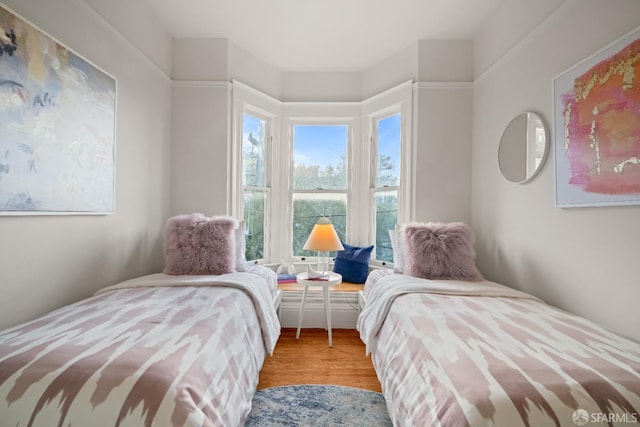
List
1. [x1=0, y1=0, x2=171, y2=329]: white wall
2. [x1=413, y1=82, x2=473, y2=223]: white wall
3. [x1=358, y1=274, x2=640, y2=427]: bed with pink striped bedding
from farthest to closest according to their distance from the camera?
[x1=413, y1=82, x2=473, y2=223]: white wall < [x1=0, y1=0, x2=171, y2=329]: white wall < [x1=358, y1=274, x2=640, y2=427]: bed with pink striped bedding

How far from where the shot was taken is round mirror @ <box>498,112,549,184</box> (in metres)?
1.90

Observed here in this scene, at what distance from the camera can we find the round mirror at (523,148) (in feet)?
6.22

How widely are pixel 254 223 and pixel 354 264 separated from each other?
1138 mm

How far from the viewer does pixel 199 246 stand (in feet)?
7.10

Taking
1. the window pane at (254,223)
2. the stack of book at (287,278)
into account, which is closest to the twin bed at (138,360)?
the stack of book at (287,278)

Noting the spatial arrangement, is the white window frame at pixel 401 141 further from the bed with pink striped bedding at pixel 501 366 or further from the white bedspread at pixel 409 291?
the bed with pink striped bedding at pixel 501 366

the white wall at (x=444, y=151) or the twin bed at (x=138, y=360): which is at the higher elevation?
the white wall at (x=444, y=151)

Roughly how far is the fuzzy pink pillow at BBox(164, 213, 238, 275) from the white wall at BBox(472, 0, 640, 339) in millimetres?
2087

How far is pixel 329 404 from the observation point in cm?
171

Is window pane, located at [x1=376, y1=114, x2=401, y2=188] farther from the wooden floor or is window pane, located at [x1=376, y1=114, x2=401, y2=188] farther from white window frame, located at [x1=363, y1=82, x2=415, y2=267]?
the wooden floor

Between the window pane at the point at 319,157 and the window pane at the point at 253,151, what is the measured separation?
0.37m

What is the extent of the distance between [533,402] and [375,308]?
1.14m

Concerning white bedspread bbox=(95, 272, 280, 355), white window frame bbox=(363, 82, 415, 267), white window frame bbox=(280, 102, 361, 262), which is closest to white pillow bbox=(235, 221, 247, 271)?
white bedspread bbox=(95, 272, 280, 355)

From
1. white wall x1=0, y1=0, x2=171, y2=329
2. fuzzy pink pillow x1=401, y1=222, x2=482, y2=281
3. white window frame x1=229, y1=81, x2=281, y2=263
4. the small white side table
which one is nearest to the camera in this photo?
white wall x1=0, y1=0, x2=171, y2=329
